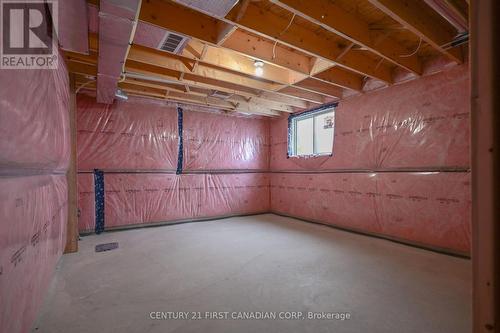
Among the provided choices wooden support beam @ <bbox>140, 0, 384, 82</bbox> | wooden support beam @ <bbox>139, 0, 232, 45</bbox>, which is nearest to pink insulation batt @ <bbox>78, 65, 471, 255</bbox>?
wooden support beam @ <bbox>140, 0, 384, 82</bbox>

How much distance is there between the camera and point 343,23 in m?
2.09

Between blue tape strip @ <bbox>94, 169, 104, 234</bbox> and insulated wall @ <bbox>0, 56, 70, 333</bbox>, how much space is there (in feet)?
8.07

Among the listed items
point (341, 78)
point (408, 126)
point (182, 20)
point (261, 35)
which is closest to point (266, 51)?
point (261, 35)

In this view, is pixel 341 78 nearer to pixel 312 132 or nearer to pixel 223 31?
pixel 312 132

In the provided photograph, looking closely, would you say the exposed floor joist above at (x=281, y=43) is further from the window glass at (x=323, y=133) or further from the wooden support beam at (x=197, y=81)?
the window glass at (x=323, y=133)

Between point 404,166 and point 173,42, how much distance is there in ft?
10.6

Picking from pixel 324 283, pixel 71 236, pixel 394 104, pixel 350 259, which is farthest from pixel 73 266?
pixel 394 104

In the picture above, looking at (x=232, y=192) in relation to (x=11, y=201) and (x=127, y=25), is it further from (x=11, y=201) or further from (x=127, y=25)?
(x=11, y=201)

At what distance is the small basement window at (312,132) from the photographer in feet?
14.6

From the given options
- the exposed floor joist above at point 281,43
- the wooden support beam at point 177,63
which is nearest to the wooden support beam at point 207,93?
the exposed floor joist above at point 281,43

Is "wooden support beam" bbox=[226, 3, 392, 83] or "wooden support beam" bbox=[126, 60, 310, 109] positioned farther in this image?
"wooden support beam" bbox=[126, 60, 310, 109]

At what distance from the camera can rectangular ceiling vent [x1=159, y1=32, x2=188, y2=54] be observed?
7.18 feet

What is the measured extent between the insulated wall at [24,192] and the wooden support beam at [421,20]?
2.14 m

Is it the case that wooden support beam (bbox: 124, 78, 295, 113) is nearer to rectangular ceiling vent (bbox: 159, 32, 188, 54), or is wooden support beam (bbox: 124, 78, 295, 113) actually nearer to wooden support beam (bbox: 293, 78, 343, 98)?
wooden support beam (bbox: 293, 78, 343, 98)
